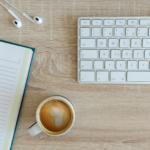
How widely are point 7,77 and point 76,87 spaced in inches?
8.7

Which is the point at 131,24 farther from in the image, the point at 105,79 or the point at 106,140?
the point at 106,140

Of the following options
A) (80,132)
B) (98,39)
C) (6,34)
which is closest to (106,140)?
(80,132)

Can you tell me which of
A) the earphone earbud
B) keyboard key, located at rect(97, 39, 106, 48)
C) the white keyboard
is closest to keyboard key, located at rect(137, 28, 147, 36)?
the white keyboard

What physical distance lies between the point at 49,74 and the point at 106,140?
28cm

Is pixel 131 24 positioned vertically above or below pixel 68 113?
above

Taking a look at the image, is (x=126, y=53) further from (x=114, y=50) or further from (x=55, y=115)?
(x=55, y=115)

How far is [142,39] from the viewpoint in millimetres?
479

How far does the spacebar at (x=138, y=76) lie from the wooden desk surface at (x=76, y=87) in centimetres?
3

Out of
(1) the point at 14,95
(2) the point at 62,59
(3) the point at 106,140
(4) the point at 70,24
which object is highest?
(4) the point at 70,24

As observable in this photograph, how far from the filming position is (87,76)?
49cm

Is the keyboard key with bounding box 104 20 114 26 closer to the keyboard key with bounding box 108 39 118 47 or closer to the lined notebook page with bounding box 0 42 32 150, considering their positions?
the keyboard key with bounding box 108 39 118 47

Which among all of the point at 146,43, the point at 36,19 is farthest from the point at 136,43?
the point at 36,19

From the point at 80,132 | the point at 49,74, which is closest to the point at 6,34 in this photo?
the point at 49,74

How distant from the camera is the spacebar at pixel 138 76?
0.49m
